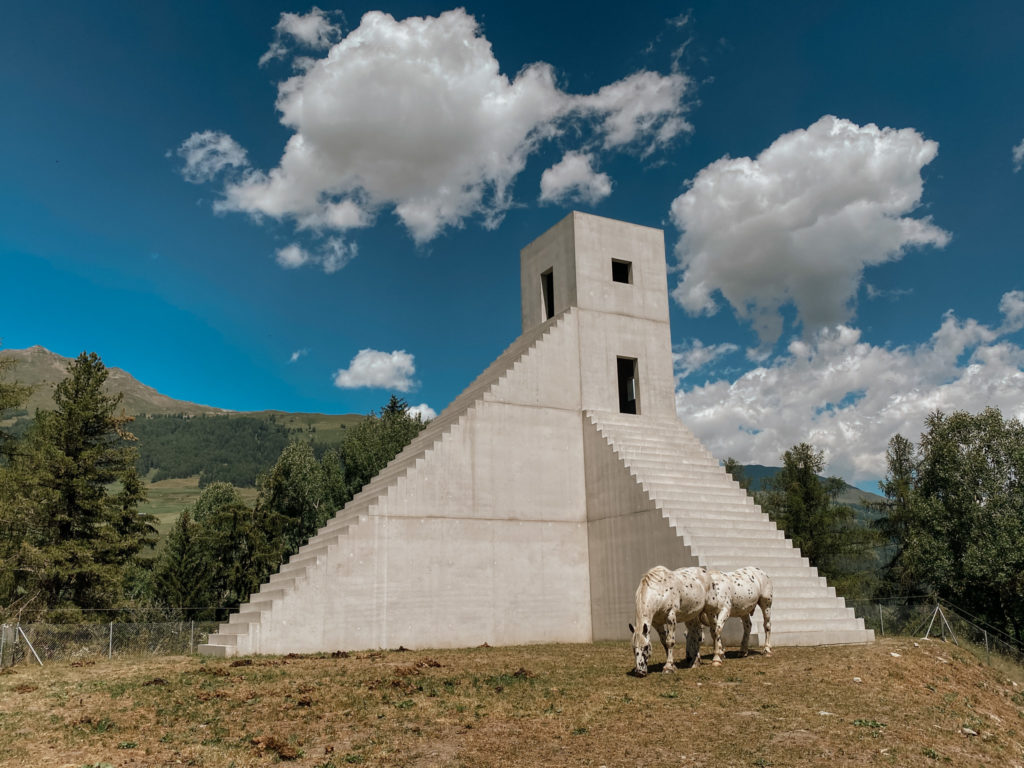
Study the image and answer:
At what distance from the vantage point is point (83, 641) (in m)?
21.6

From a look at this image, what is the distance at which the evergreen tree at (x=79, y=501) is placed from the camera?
33.8m

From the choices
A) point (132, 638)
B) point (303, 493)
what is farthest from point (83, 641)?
point (303, 493)

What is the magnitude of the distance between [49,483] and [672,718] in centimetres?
3292

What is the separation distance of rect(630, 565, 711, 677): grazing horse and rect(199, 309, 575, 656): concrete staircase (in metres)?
10.7

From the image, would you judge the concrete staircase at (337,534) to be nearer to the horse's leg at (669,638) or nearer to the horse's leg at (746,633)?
the horse's leg at (669,638)

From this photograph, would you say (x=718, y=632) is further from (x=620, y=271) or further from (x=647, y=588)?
(x=620, y=271)

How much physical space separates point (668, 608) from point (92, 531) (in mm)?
30799

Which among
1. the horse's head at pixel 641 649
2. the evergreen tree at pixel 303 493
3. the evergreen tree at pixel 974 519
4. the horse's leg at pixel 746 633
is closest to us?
the horse's head at pixel 641 649

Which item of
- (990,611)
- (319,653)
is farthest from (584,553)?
(990,611)

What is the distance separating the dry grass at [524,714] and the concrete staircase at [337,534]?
296 centimetres

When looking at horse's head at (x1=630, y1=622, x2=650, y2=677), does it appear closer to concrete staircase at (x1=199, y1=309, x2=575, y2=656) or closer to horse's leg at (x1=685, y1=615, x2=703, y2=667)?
horse's leg at (x1=685, y1=615, x2=703, y2=667)

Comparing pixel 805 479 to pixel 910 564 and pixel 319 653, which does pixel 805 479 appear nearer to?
pixel 910 564

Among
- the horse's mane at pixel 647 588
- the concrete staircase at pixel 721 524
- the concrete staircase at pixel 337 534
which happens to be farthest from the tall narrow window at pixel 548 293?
the horse's mane at pixel 647 588

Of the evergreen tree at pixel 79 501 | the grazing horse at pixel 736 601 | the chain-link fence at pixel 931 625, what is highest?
the evergreen tree at pixel 79 501
